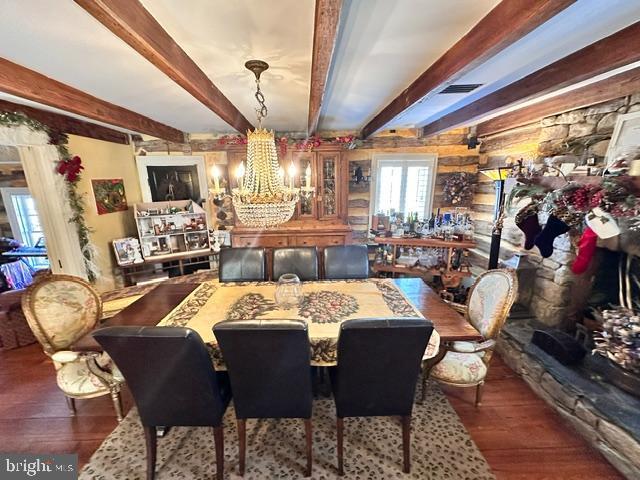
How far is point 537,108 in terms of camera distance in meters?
2.44

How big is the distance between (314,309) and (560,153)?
2.40 m

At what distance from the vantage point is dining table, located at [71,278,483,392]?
155 centimetres

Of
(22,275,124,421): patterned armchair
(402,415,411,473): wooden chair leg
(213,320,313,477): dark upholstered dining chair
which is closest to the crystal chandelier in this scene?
(213,320,313,477): dark upholstered dining chair

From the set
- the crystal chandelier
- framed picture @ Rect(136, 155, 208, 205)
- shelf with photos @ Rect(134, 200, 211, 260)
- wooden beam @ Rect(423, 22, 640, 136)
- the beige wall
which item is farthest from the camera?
framed picture @ Rect(136, 155, 208, 205)

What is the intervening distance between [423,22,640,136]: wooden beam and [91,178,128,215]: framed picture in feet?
14.1

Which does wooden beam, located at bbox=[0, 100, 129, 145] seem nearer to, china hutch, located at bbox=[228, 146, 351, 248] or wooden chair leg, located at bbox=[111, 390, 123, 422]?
china hutch, located at bbox=[228, 146, 351, 248]

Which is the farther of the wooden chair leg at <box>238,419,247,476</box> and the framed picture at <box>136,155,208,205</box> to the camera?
the framed picture at <box>136,155,208,205</box>

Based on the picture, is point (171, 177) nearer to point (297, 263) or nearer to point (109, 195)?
point (109, 195)

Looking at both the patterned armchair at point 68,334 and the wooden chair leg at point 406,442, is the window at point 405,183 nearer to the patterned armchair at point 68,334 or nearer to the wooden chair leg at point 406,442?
the wooden chair leg at point 406,442

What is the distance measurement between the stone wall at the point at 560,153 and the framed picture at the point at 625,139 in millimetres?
68

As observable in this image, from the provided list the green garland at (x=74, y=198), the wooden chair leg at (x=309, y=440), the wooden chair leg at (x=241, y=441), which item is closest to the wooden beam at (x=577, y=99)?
the wooden chair leg at (x=309, y=440)

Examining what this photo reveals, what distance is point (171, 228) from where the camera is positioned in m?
3.71

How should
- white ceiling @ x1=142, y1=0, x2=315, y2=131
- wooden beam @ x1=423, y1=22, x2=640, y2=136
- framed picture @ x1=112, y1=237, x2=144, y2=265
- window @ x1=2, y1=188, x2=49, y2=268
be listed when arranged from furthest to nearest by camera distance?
window @ x1=2, y1=188, x2=49, y2=268
framed picture @ x1=112, y1=237, x2=144, y2=265
wooden beam @ x1=423, y1=22, x2=640, y2=136
white ceiling @ x1=142, y1=0, x2=315, y2=131

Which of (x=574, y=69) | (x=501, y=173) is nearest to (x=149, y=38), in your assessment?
(x=574, y=69)
